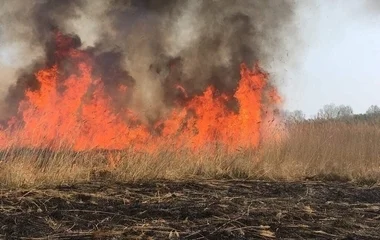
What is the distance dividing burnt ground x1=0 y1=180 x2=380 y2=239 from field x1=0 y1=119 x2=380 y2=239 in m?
0.01

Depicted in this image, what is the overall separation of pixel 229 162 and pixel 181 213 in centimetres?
400

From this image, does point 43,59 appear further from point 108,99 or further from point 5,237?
point 5,237

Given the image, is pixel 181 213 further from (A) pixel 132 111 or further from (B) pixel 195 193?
(A) pixel 132 111

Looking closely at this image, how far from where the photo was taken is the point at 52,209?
4332 mm

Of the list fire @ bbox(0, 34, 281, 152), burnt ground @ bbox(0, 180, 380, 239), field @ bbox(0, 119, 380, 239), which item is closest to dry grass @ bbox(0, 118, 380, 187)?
field @ bbox(0, 119, 380, 239)

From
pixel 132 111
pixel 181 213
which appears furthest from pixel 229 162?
pixel 132 111

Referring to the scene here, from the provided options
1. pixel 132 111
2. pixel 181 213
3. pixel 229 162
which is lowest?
pixel 181 213

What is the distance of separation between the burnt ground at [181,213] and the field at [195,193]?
0.01 m

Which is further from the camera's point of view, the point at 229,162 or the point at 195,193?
the point at 229,162

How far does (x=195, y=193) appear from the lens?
18.5 ft

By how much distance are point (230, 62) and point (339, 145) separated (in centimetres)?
474

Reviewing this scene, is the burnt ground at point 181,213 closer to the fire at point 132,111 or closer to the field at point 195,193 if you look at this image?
the field at point 195,193

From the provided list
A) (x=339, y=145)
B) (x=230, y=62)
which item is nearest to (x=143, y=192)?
(x=339, y=145)

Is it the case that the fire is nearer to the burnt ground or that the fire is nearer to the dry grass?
the dry grass
